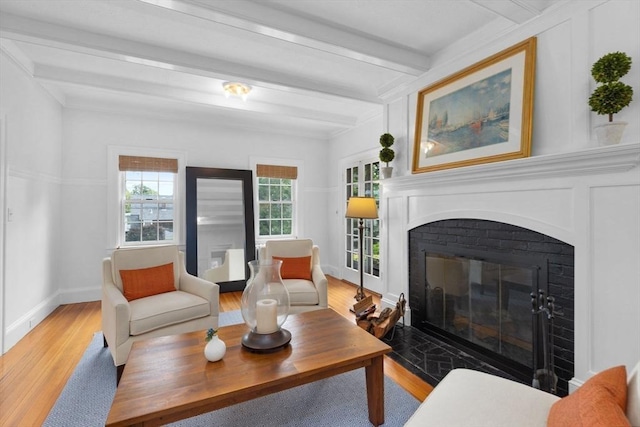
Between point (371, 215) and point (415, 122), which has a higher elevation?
point (415, 122)

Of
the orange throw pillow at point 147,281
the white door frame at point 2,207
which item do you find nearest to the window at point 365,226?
the orange throw pillow at point 147,281

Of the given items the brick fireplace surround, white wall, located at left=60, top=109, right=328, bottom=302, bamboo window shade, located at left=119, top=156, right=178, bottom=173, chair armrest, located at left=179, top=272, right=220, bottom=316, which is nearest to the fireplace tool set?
the brick fireplace surround

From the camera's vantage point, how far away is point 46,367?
2.38m

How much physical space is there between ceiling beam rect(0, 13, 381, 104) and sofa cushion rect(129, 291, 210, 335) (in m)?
2.06

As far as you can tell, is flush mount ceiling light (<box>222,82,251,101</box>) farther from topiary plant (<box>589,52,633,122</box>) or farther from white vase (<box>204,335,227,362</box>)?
topiary plant (<box>589,52,633,122</box>)

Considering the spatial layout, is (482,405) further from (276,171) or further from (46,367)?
(276,171)

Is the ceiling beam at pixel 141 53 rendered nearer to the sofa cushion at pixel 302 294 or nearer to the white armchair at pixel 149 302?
the white armchair at pixel 149 302

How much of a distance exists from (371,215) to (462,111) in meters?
1.49

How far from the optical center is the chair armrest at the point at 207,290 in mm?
2686

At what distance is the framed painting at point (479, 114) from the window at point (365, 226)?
1483 mm

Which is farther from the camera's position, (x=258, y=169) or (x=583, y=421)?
(x=258, y=169)

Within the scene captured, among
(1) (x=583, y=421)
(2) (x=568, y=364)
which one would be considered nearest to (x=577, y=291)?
(2) (x=568, y=364)

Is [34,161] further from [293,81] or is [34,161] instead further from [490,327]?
[490,327]

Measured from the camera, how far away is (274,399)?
198 centimetres
